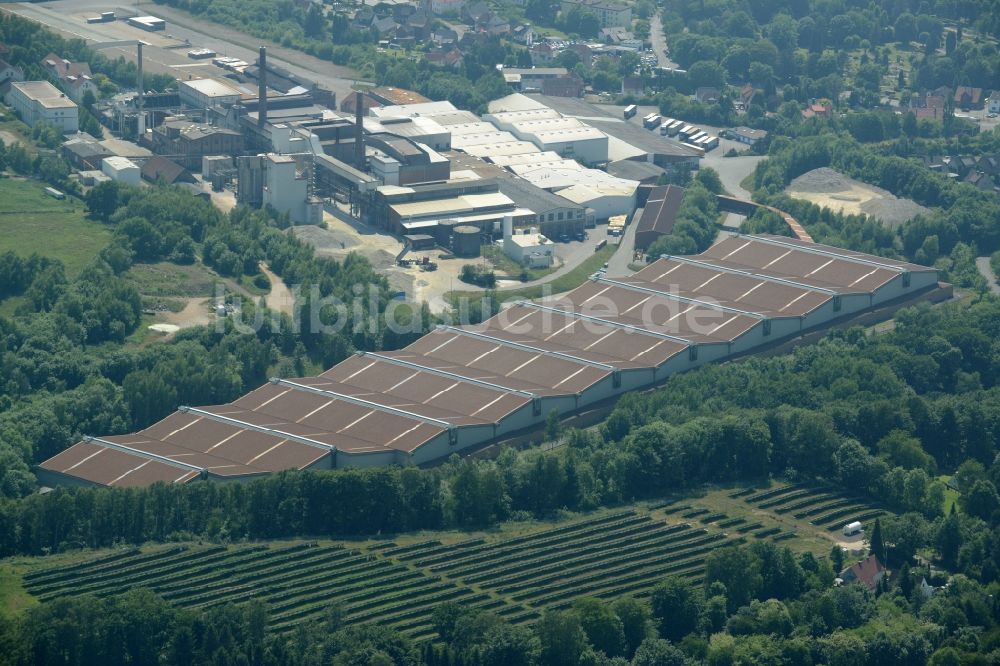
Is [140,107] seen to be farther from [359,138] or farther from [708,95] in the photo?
[708,95]

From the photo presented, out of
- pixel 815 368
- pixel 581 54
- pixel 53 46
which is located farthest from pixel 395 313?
pixel 581 54

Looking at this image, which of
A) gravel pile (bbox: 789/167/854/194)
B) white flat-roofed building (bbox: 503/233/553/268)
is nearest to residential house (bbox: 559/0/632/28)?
gravel pile (bbox: 789/167/854/194)

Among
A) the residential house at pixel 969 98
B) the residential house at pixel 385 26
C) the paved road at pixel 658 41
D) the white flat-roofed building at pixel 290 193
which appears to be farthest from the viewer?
the residential house at pixel 385 26

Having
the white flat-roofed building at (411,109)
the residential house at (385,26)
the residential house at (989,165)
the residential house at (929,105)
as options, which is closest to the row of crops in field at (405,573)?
the white flat-roofed building at (411,109)

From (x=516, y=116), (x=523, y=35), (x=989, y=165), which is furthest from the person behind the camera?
(x=523, y=35)

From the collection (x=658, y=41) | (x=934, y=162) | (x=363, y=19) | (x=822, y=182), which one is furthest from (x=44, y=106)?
(x=658, y=41)

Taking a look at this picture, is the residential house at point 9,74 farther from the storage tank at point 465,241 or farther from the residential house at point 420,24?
the residential house at point 420,24

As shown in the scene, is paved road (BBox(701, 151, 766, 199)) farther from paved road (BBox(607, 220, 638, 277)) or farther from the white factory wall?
the white factory wall
